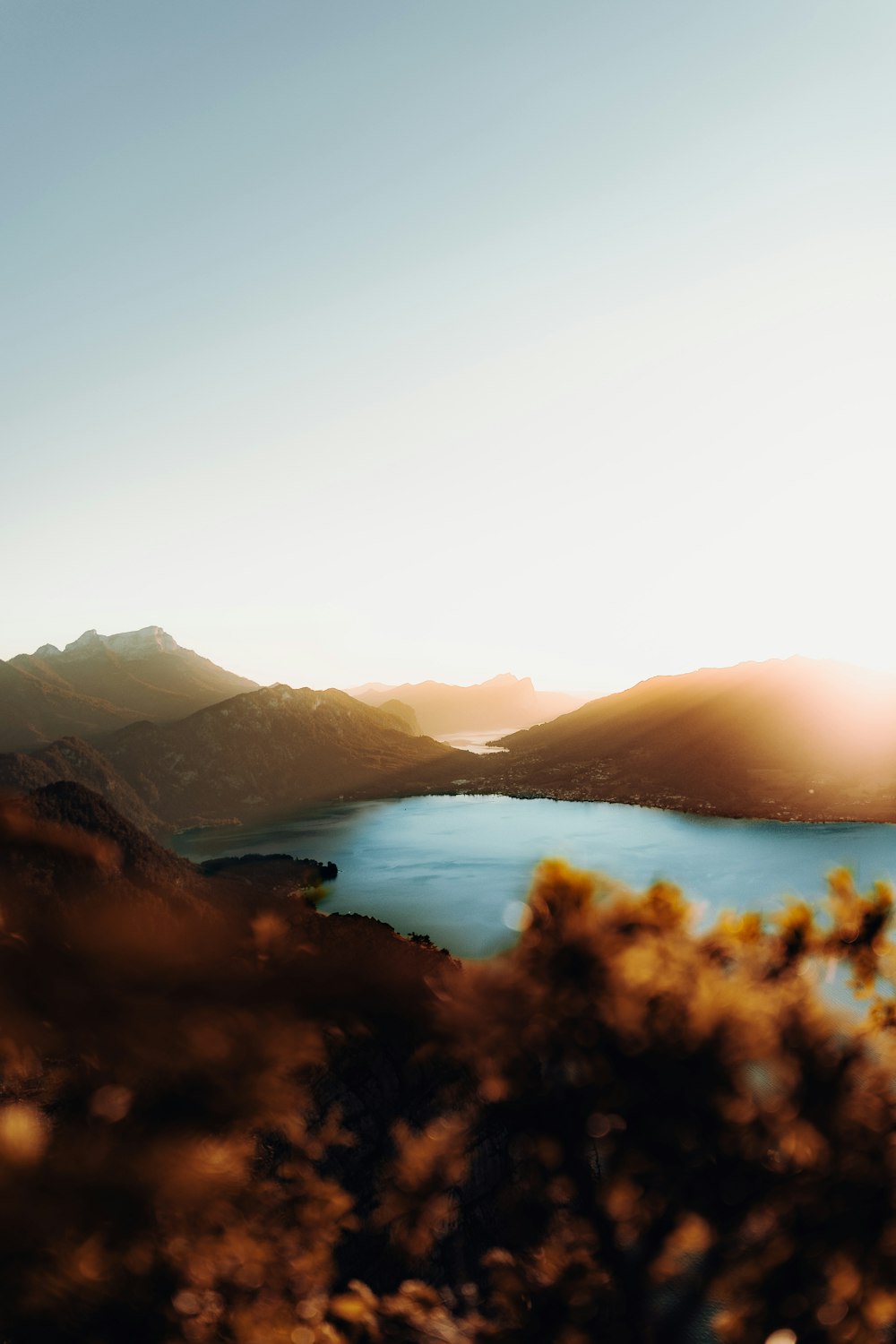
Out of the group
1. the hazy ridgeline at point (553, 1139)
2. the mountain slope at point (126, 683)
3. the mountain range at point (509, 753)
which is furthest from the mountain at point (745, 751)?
the mountain slope at point (126, 683)

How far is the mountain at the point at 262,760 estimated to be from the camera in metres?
88.3

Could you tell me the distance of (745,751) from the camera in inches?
3524

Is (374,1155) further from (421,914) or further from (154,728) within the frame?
(154,728)

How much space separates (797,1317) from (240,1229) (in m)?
4.54

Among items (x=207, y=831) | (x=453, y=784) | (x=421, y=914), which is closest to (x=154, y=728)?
(x=207, y=831)

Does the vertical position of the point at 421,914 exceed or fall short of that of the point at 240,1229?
it falls short

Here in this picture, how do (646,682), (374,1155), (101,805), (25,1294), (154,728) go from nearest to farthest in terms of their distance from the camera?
1. (25,1294)
2. (374,1155)
3. (101,805)
4. (154,728)
5. (646,682)

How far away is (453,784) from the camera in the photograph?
328 feet

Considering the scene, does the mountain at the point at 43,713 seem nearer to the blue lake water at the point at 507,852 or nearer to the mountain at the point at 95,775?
the mountain at the point at 95,775

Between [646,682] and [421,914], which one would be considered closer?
[421,914]

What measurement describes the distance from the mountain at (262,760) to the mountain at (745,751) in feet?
60.3

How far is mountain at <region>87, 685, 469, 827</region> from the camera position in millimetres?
88312

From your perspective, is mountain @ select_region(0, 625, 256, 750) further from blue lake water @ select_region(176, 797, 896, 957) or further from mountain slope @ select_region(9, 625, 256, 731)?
blue lake water @ select_region(176, 797, 896, 957)

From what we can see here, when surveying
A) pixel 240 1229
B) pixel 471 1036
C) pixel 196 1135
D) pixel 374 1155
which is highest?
pixel 471 1036
